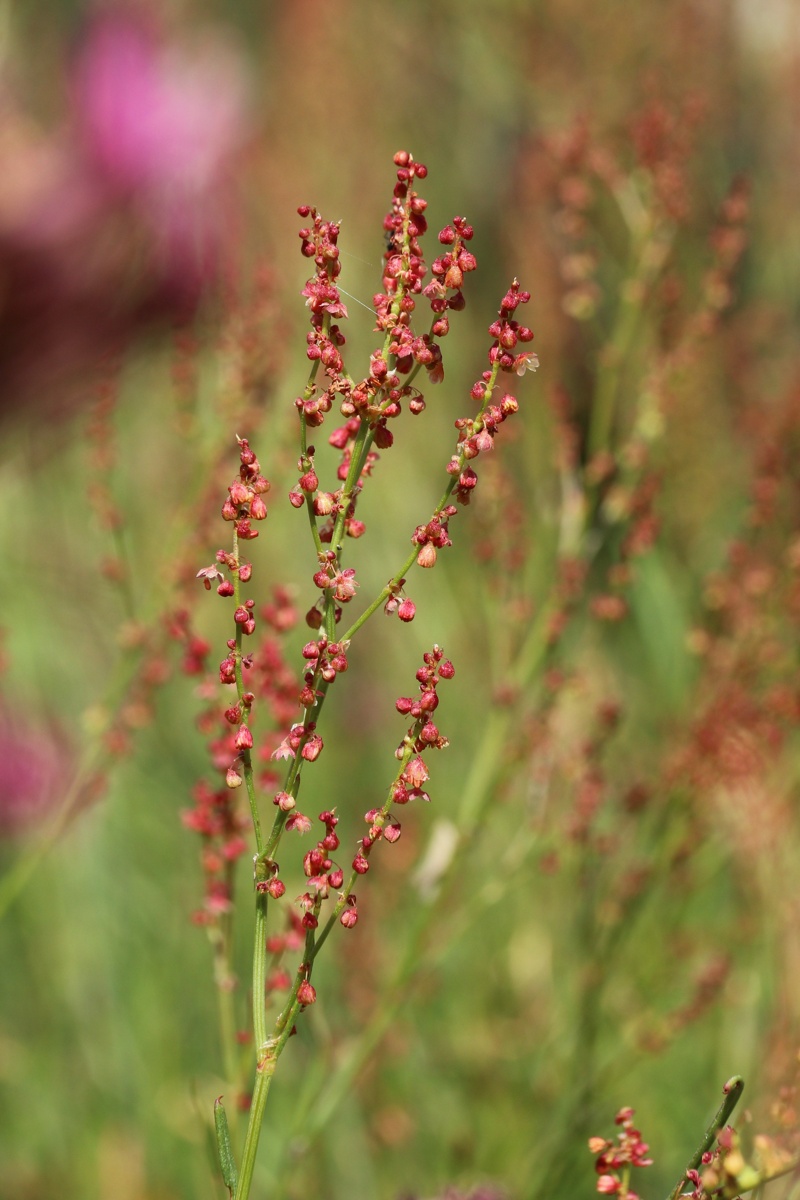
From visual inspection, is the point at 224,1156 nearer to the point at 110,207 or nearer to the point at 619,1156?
the point at 619,1156

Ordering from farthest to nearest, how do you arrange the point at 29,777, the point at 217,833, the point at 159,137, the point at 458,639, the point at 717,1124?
the point at 458,639, the point at 29,777, the point at 159,137, the point at 217,833, the point at 717,1124

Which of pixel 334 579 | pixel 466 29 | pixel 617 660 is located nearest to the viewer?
pixel 334 579

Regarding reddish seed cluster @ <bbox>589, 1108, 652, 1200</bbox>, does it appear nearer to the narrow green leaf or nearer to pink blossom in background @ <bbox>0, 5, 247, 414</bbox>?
the narrow green leaf

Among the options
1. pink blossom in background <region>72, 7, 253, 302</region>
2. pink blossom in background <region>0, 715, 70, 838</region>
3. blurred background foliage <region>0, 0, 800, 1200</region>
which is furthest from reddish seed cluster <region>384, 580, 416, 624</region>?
pink blossom in background <region>0, 715, 70, 838</region>

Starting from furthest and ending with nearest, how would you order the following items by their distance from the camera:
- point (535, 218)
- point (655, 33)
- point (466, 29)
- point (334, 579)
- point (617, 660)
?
point (466, 29)
point (655, 33)
point (617, 660)
point (535, 218)
point (334, 579)

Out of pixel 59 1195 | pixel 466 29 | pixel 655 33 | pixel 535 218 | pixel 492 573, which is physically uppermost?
pixel 466 29

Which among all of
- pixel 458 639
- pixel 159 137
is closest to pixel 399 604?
pixel 159 137

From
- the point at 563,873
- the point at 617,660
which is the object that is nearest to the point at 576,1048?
the point at 563,873

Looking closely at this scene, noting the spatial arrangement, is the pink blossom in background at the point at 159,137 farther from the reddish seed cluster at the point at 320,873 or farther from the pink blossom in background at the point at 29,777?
the pink blossom in background at the point at 29,777

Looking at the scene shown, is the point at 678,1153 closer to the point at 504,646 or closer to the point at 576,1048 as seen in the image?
the point at 576,1048
